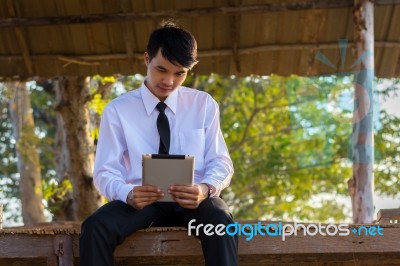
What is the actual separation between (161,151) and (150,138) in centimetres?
10

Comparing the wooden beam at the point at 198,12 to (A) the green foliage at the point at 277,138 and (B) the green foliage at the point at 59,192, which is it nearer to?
(B) the green foliage at the point at 59,192

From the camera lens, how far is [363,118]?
7074 mm

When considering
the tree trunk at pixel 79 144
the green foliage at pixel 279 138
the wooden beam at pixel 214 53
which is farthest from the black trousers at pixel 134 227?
the green foliage at pixel 279 138

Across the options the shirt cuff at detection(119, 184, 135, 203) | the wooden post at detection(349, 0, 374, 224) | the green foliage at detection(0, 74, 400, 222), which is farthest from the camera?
the green foliage at detection(0, 74, 400, 222)

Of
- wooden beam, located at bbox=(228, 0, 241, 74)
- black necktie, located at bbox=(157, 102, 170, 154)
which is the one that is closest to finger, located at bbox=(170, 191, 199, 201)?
black necktie, located at bbox=(157, 102, 170, 154)

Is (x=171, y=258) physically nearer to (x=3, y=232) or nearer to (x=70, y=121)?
(x=3, y=232)

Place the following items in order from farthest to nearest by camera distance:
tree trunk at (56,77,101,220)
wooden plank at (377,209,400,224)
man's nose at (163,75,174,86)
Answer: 1. tree trunk at (56,77,101,220)
2. wooden plank at (377,209,400,224)
3. man's nose at (163,75,174,86)

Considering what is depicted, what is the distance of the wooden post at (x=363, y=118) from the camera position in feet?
23.1

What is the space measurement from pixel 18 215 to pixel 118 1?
1344cm

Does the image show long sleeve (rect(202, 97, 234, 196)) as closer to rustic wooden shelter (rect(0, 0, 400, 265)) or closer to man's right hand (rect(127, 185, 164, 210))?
man's right hand (rect(127, 185, 164, 210))

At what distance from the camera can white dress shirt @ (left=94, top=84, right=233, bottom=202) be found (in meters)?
4.07

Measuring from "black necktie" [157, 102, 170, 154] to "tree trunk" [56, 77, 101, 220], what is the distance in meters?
5.44

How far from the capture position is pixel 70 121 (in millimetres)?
9797

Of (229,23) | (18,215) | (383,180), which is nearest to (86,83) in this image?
(229,23)
